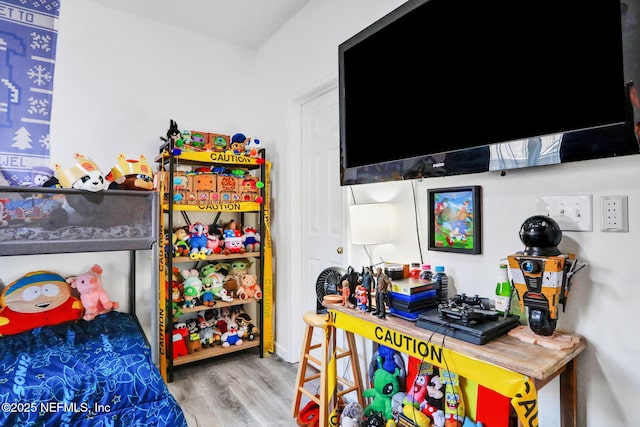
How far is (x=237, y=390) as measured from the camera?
7.50 feet

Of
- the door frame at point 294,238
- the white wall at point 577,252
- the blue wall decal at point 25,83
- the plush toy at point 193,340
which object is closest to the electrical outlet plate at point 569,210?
the white wall at point 577,252

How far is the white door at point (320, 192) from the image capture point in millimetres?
2379

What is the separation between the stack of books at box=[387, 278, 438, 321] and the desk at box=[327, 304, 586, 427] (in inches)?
1.5

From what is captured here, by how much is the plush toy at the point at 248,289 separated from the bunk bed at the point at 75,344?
2.54 feet

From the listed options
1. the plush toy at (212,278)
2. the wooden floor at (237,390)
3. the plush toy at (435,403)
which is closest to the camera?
the plush toy at (435,403)

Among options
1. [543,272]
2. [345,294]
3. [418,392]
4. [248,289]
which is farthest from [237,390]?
[543,272]

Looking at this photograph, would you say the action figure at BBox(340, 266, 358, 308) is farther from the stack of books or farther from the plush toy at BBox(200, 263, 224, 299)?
the plush toy at BBox(200, 263, 224, 299)

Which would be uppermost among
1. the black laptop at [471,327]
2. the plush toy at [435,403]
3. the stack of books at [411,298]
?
the stack of books at [411,298]

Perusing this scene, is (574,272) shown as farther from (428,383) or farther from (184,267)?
(184,267)

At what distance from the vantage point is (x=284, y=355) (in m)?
2.79

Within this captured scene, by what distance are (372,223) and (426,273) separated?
14.8 inches

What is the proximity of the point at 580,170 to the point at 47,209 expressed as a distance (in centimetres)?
241

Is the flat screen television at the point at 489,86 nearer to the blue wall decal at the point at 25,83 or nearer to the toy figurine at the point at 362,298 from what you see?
A: the toy figurine at the point at 362,298

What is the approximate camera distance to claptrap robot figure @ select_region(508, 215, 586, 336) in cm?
112
